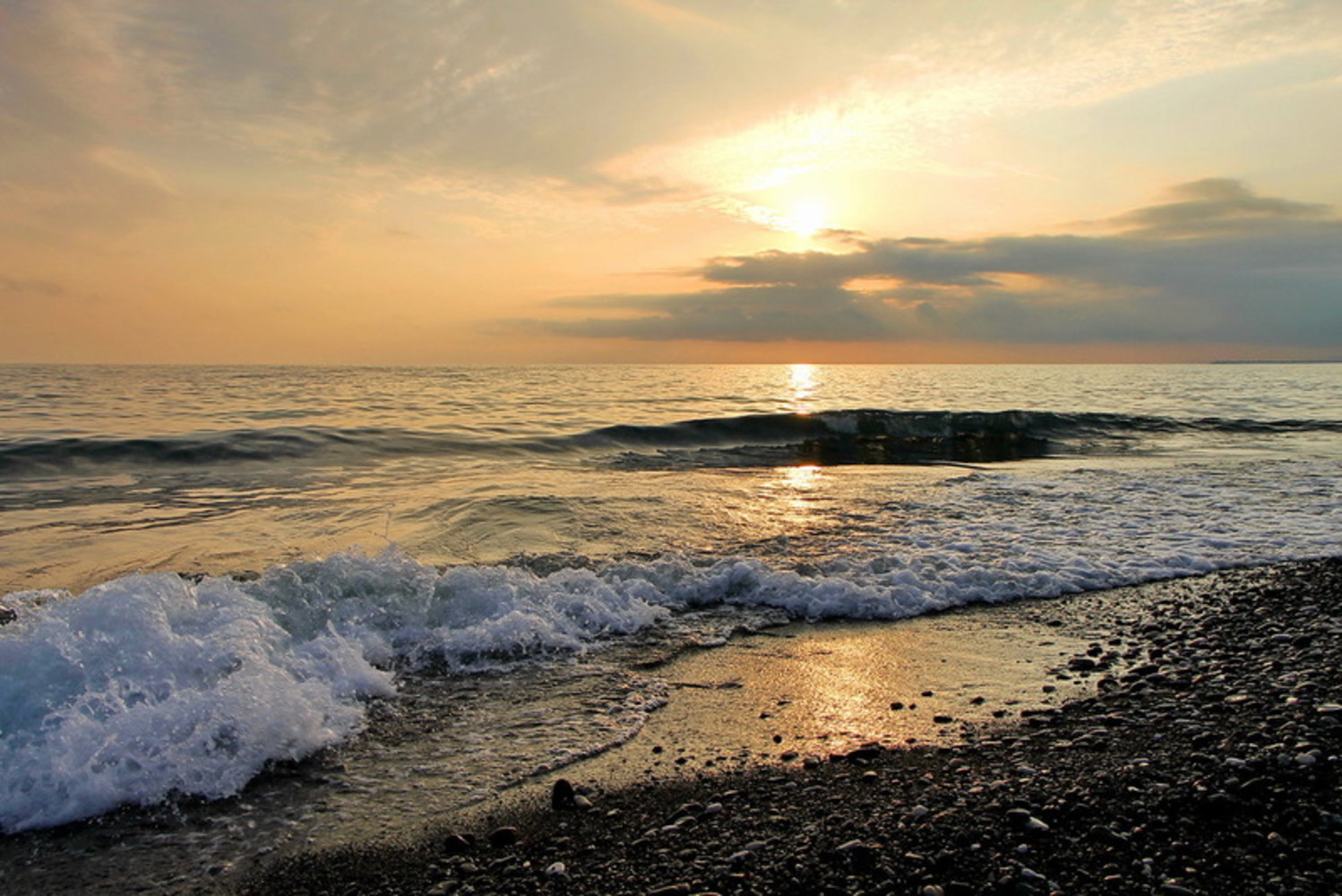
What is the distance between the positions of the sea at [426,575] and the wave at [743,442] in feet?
0.68

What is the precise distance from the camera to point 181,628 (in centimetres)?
585

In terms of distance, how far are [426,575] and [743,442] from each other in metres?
18.2

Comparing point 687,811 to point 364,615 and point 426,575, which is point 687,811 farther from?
point 426,575

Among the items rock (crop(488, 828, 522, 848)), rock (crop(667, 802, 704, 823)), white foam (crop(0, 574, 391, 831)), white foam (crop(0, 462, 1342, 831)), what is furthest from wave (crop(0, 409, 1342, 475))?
rock (crop(488, 828, 522, 848))

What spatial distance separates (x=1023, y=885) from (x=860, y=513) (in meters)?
9.61

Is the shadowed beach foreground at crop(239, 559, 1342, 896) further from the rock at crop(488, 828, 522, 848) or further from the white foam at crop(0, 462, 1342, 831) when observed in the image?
the white foam at crop(0, 462, 1342, 831)

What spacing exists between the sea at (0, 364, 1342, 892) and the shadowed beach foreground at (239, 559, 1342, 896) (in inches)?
24.3

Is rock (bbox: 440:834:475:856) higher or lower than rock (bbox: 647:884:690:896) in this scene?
lower

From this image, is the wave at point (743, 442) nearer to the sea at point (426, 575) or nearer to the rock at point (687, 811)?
the sea at point (426, 575)

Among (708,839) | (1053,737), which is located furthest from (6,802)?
(1053,737)

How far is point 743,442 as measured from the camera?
24922 millimetres

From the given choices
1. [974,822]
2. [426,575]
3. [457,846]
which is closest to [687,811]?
[457,846]

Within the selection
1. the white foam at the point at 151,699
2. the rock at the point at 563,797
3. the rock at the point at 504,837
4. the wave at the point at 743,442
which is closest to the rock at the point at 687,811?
the rock at the point at 563,797

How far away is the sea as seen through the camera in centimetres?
434
